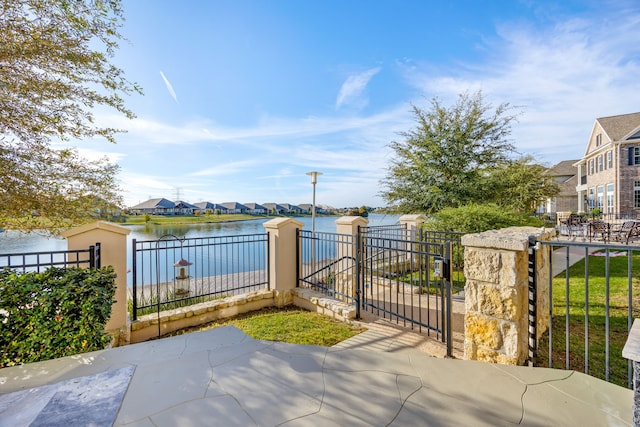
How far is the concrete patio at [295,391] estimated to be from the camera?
5.79 ft

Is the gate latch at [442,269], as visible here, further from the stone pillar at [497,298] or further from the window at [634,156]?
the window at [634,156]

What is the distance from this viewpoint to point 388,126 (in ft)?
39.5

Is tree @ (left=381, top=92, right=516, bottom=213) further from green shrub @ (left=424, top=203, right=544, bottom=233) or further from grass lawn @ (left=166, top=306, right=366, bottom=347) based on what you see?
grass lawn @ (left=166, top=306, right=366, bottom=347)

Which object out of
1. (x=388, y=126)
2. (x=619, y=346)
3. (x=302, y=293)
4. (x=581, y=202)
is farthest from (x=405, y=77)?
(x=581, y=202)

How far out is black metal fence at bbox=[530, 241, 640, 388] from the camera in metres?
2.15

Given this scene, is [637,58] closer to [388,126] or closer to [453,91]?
[453,91]

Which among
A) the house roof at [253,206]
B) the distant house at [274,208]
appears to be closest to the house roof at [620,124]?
the distant house at [274,208]

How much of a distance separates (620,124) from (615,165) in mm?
3980

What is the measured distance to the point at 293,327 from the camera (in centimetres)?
439

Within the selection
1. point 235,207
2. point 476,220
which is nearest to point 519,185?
point 476,220

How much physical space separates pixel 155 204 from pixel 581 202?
160ft

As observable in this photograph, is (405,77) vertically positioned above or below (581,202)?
above

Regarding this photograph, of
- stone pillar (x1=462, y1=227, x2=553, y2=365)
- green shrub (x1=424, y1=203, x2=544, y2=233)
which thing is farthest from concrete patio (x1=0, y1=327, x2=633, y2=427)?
green shrub (x1=424, y1=203, x2=544, y2=233)

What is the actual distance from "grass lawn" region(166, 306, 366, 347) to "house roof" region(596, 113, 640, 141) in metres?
27.9
